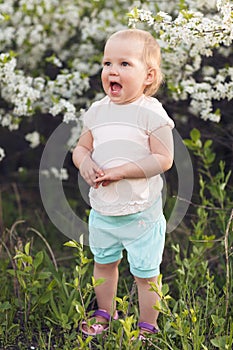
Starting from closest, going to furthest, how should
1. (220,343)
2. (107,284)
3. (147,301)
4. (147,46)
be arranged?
(220,343), (147,46), (147,301), (107,284)

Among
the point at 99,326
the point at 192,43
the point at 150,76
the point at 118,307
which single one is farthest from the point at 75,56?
the point at 118,307

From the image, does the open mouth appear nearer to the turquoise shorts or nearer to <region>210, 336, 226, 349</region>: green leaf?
the turquoise shorts

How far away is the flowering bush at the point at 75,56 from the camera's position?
133 inches

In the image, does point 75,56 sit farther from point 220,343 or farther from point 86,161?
point 220,343

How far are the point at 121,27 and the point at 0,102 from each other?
93 cm

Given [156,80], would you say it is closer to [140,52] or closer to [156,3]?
[140,52]

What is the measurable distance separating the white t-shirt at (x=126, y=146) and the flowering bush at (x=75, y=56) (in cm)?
56

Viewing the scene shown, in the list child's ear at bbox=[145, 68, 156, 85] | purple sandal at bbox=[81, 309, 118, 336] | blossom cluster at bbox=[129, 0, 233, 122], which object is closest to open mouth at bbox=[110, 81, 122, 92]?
child's ear at bbox=[145, 68, 156, 85]

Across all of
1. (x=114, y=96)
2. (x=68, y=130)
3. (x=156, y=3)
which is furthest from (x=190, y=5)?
(x=114, y=96)

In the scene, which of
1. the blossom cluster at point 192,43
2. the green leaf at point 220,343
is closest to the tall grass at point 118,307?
the green leaf at point 220,343

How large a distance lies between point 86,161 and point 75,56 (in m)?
1.80

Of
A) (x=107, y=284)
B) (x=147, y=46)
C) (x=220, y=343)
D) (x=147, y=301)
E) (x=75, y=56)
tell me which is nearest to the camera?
(x=220, y=343)

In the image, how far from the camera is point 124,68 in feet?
7.79

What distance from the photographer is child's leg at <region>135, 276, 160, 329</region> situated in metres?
2.59
